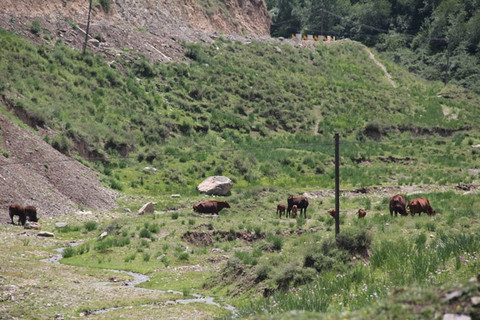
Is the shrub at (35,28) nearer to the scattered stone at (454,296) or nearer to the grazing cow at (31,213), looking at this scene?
the grazing cow at (31,213)

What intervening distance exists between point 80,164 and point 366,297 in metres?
31.1

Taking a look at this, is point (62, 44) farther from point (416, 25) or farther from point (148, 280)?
point (416, 25)

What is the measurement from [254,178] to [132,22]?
31.2m

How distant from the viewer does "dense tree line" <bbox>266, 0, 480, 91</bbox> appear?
116 meters

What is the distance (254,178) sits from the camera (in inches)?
2051

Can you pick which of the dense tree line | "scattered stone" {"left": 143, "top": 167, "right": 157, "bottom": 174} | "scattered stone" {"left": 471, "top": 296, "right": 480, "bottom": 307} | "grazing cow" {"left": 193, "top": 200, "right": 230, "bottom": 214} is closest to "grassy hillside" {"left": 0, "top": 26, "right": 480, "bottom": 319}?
"scattered stone" {"left": 471, "top": 296, "right": 480, "bottom": 307}

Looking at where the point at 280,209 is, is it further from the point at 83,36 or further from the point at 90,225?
the point at 83,36

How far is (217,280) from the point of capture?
22609mm

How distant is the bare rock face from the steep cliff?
75.7ft

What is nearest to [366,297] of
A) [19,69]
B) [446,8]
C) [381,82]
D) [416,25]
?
[19,69]

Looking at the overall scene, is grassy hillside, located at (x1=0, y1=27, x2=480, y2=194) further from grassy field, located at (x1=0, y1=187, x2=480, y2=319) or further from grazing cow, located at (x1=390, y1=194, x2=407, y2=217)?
grassy field, located at (x1=0, y1=187, x2=480, y2=319)

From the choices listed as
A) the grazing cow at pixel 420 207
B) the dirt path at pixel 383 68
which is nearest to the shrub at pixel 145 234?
the grazing cow at pixel 420 207

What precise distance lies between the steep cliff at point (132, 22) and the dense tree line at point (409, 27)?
119ft

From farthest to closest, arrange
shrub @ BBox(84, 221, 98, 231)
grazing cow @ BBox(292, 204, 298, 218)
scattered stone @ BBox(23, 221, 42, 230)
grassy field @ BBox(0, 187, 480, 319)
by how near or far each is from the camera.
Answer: grazing cow @ BBox(292, 204, 298, 218), shrub @ BBox(84, 221, 98, 231), scattered stone @ BBox(23, 221, 42, 230), grassy field @ BBox(0, 187, 480, 319)
